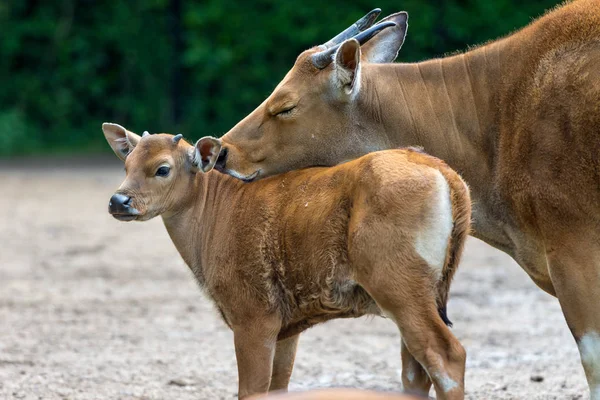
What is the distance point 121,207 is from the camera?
5.90 metres

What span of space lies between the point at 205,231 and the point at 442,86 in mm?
1681

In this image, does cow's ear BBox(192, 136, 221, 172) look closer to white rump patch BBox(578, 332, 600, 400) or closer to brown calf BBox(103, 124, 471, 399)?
brown calf BBox(103, 124, 471, 399)

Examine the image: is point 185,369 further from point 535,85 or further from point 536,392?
point 535,85

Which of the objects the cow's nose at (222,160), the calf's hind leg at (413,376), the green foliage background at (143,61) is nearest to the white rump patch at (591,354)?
the calf's hind leg at (413,376)

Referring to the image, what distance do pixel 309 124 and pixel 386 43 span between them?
1081mm

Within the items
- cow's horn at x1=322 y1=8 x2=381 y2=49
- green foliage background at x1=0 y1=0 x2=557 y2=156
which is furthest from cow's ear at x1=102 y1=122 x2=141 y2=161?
green foliage background at x1=0 y1=0 x2=557 y2=156

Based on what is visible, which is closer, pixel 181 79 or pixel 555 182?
pixel 555 182

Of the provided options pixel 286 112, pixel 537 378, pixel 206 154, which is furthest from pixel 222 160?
pixel 537 378

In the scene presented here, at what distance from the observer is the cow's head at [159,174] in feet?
19.7

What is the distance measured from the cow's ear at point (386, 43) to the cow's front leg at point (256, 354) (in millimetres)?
2100

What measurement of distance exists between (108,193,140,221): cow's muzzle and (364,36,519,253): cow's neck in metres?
1.56

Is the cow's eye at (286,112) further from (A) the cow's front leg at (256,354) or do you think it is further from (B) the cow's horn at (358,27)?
(A) the cow's front leg at (256,354)

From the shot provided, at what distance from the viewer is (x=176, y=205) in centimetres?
637

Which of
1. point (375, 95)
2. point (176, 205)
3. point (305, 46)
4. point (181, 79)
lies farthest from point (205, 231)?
point (181, 79)
